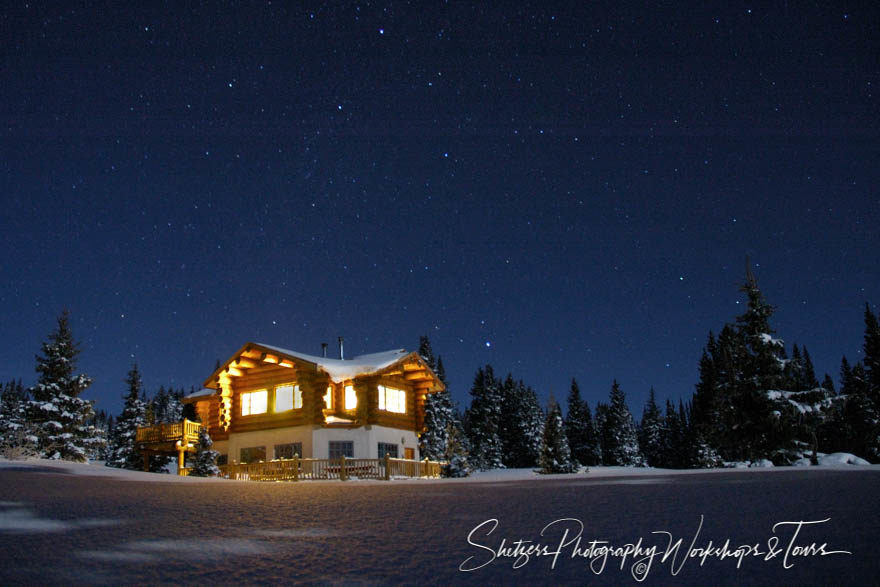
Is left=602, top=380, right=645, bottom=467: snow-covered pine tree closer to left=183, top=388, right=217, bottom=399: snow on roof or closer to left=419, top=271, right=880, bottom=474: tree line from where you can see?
left=419, top=271, right=880, bottom=474: tree line

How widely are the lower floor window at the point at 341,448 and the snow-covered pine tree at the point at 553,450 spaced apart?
1930 cm

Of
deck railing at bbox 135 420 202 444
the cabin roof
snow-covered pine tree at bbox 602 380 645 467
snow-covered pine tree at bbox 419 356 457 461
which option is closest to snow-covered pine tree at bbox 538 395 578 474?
snow-covered pine tree at bbox 419 356 457 461

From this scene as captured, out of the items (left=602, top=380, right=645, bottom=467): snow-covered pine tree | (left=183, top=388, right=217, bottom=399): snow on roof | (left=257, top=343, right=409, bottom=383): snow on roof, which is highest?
(left=257, top=343, right=409, bottom=383): snow on roof

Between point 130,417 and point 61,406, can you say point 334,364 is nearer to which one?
point 61,406

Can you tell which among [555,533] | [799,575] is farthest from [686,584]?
[555,533]

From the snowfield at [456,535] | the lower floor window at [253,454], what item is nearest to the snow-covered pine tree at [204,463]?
the lower floor window at [253,454]

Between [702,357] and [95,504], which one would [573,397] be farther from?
[95,504]

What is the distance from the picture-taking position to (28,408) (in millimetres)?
38844

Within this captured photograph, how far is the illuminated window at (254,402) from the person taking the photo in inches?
1393

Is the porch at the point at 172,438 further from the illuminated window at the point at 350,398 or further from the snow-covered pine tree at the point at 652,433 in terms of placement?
the snow-covered pine tree at the point at 652,433

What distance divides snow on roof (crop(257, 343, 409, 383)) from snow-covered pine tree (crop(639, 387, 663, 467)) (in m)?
55.7

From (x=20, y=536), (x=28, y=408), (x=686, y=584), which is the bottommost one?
(x=686, y=584)

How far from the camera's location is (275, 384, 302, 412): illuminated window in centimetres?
3418

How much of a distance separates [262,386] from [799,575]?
31.3 m
